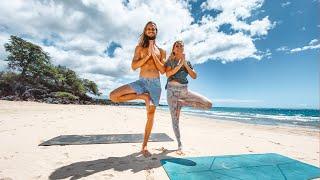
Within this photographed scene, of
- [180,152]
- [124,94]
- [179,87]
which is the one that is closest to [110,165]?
[124,94]

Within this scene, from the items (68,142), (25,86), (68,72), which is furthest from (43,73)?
(68,142)

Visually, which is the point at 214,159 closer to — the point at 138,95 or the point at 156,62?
the point at 138,95

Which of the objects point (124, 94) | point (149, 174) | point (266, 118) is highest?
point (124, 94)

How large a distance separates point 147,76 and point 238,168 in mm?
2519

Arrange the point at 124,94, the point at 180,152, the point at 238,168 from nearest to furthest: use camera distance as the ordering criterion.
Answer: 1. the point at 238,168
2. the point at 124,94
3. the point at 180,152

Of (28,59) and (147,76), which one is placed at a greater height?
(28,59)

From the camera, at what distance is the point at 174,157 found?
467 centimetres

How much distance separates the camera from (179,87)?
16.3 feet

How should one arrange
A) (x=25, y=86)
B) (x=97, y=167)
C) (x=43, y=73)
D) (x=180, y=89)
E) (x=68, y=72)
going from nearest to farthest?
1. (x=97, y=167)
2. (x=180, y=89)
3. (x=25, y=86)
4. (x=43, y=73)
5. (x=68, y=72)

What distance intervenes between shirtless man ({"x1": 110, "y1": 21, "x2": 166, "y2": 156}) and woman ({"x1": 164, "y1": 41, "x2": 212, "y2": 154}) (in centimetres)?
29

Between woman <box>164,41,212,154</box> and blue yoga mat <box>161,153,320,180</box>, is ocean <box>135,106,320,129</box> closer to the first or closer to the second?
blue yoga mat <box>161,153,320,180</box>

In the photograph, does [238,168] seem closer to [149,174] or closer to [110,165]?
[149,174]

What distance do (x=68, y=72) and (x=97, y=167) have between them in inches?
1951

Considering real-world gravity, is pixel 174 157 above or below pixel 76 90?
below
